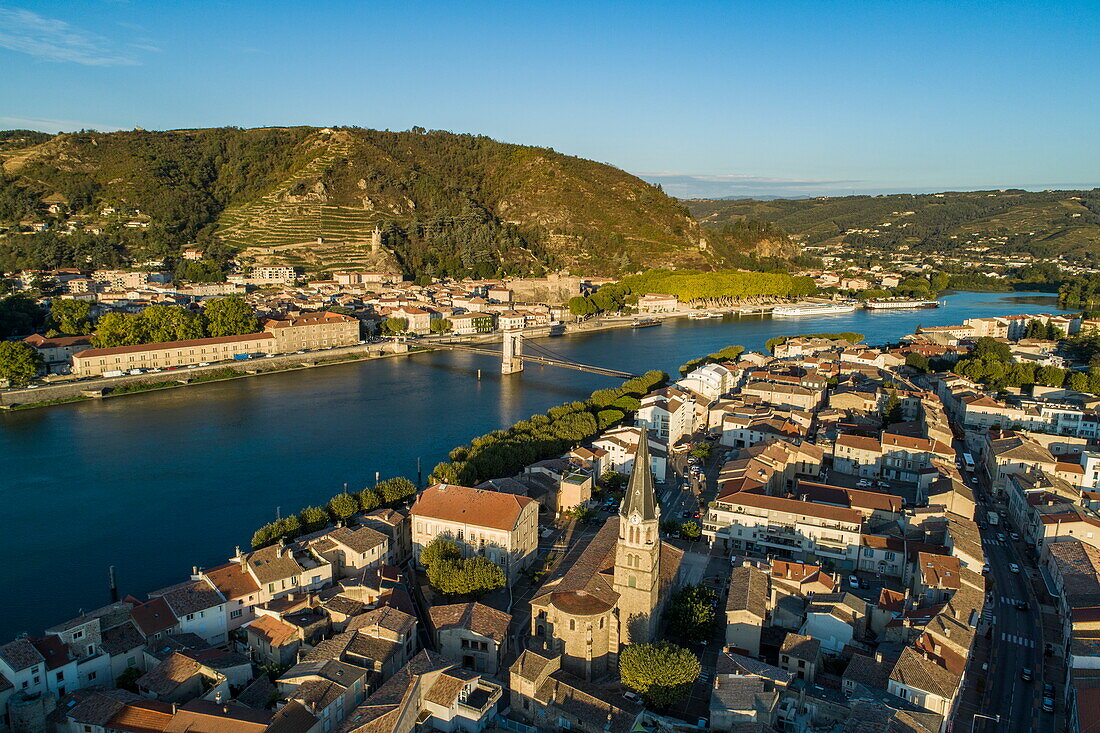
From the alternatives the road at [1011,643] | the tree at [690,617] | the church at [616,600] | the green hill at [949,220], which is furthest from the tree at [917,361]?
the green hill at [949,220]

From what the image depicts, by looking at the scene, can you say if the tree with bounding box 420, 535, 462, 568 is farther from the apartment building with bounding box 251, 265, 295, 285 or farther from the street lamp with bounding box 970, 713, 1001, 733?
the apartment building with bounding box 251, 265, 295, 285

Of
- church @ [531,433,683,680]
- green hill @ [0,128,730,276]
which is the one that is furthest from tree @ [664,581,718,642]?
green hill @ [0,128,730,276]

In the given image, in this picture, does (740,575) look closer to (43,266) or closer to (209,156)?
(43,266)

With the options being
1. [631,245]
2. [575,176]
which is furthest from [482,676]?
[575,176]

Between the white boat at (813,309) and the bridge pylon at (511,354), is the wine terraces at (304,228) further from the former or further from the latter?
the white boat at (813,309)

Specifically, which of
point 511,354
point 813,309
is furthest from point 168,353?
point 813,309
